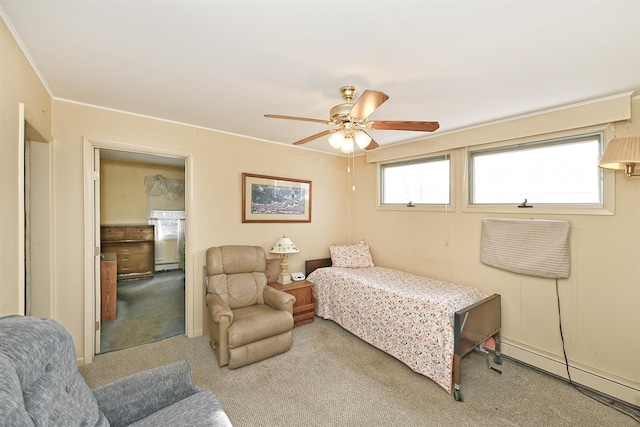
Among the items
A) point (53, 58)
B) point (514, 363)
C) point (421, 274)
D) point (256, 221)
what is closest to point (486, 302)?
point (514, 363)

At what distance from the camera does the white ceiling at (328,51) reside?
1300 millimetres

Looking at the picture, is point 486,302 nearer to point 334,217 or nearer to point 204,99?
point 334,217

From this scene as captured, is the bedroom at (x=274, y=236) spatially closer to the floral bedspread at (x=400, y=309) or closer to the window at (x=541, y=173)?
the window at (x=541, y=173)

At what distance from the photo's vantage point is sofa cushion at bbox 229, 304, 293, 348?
7.92 ft

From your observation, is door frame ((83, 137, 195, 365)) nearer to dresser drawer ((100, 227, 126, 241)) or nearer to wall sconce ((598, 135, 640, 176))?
dresser drawer ((100, 227, 126, 241))

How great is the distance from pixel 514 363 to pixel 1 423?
3543mm

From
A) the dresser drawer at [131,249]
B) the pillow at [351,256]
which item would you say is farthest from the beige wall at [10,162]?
the dresser drawer at [131,249]

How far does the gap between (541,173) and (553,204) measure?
334mm

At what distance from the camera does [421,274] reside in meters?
3.54

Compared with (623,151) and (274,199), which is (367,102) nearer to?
(623,151)

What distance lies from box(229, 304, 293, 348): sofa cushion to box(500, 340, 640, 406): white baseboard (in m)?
2.32

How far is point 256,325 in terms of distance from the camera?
98.8 inches

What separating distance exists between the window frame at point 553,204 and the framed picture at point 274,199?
2.16 meters

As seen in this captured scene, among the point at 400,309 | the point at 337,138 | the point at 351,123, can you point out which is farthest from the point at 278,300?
the point at 351,123
